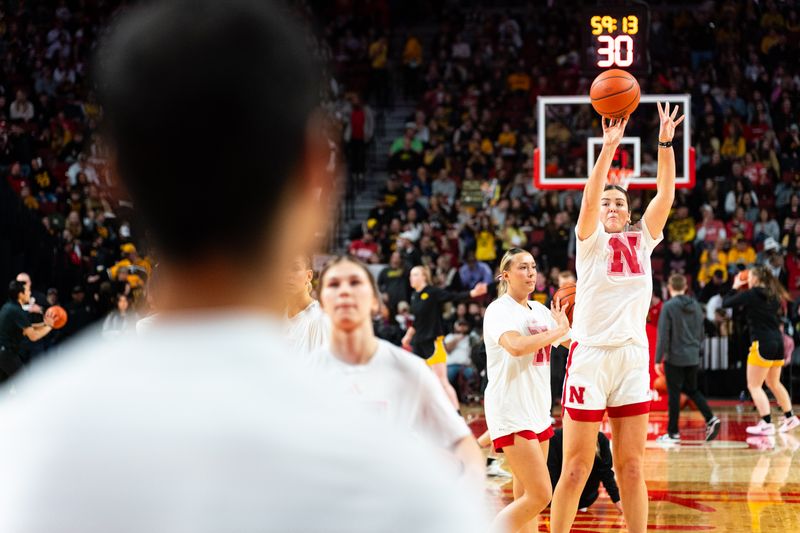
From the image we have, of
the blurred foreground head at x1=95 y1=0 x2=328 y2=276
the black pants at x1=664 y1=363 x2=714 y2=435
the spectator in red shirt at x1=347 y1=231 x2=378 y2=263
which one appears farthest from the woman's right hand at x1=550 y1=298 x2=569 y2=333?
the spectator in red shirt at x1=347 y1=231 x2=378 y2=263

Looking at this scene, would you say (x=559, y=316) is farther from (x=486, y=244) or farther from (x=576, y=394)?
(x=486, y=244)

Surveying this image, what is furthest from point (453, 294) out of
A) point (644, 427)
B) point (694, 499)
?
point (644, 427)

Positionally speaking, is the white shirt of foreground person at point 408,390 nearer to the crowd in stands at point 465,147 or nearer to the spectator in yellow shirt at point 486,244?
the crowd in stands at point 465,147

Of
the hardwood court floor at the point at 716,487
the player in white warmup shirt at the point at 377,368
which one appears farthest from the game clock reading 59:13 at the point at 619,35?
the player in white warmup shirt at the point at 377,368

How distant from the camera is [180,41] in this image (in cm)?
98

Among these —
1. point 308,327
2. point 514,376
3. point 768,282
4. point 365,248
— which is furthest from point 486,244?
point 308,327

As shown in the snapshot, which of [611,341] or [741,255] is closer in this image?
[611,341]

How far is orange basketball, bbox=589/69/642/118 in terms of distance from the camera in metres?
6.81

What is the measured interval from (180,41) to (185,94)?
0.15ft

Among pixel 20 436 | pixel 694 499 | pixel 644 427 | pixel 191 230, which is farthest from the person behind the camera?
pixel 694 499

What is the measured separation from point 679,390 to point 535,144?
30.2 feet

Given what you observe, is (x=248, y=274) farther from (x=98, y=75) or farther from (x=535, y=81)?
(x=535, y=81)

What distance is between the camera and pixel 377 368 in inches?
147

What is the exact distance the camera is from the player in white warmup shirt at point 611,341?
19.1 ft
